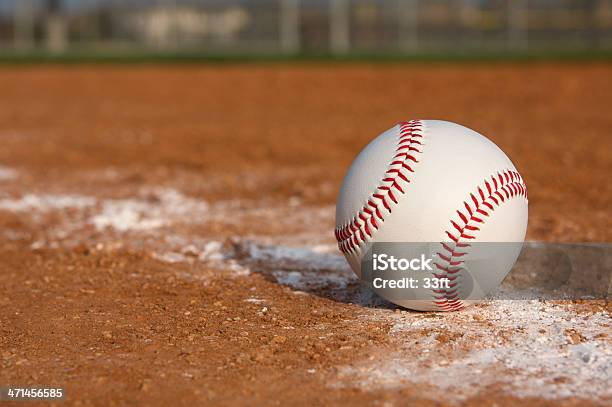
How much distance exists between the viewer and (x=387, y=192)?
3355 millimetres

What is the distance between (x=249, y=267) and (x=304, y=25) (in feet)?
49.9

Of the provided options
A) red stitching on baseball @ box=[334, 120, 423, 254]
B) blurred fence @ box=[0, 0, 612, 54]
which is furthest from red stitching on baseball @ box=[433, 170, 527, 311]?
blurred fence @ box=[0, 0, 612, 54]

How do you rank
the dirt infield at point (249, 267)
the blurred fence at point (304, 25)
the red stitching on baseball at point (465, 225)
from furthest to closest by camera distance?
1. the blurred fence at point (304, 25)
2. the red stitching on baseball at point (465, 225)
3. the dirt infield at point (249, 267)

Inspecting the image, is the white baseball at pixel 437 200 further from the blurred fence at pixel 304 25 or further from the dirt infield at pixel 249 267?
the blurred fence at pixel 304 25

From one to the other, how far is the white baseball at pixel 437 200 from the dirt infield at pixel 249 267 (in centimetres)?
28

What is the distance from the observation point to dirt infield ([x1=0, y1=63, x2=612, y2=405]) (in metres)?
2.91

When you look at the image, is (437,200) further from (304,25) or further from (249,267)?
(304,25)

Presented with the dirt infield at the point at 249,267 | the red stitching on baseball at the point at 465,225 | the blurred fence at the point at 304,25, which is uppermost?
the blurred fence at the point at 304,25

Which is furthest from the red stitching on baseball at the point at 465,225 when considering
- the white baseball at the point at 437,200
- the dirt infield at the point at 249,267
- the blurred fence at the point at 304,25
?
the blurred fence at the point at 304,25

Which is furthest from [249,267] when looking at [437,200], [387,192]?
[437,200]

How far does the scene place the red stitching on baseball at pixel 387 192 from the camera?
3355 millimetres

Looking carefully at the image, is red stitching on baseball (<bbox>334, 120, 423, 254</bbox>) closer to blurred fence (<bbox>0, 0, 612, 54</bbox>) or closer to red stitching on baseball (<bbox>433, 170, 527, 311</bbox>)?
red stitching on baseball (<bbox>433, 170, 527, 311</bbox>)

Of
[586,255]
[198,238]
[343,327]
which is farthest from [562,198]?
[343,327]

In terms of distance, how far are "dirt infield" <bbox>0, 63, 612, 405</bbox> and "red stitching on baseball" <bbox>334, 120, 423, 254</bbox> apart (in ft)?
1.26
